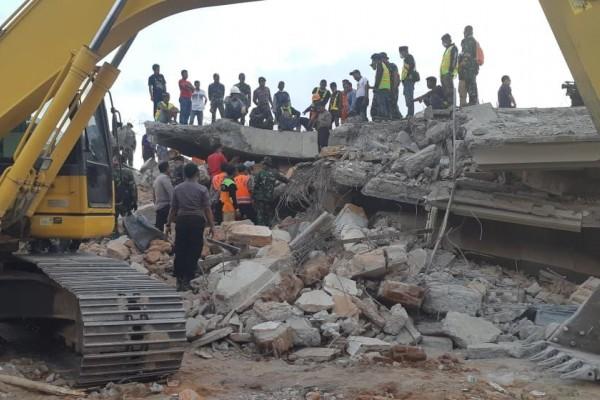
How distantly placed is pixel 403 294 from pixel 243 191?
4959 mm

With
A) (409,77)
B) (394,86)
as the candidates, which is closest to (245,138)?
(394,86)

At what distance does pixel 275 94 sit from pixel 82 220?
1082 centimetres

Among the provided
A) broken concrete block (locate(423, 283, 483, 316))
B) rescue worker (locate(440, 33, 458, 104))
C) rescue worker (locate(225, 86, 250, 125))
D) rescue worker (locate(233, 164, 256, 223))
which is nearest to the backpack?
rescue worker (locate(440, 33, 458, 104))

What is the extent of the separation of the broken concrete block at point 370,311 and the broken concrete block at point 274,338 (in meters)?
1.04

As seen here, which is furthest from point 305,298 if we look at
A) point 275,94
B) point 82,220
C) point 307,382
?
point 275,94

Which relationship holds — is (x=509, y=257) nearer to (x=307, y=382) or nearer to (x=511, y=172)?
(x=511, y=172)

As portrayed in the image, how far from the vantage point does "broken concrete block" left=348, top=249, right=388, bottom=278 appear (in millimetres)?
8309

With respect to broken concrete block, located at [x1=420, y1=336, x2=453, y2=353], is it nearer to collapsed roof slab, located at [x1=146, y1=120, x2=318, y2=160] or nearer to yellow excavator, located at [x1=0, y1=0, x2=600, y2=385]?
yellow excavator, located at [x1=0, y1=0, x2=600, y2=385]

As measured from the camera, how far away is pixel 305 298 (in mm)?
7625

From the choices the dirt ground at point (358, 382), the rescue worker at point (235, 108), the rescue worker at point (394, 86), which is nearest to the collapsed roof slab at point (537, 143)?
the dirt ground at point (358, 382)

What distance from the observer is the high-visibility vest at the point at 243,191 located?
1216 cm

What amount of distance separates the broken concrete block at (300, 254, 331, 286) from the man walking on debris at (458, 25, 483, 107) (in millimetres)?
6197

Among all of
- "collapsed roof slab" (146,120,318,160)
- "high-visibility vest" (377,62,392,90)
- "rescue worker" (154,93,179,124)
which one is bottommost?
"collapsed roof slab" (146,120,318,160)

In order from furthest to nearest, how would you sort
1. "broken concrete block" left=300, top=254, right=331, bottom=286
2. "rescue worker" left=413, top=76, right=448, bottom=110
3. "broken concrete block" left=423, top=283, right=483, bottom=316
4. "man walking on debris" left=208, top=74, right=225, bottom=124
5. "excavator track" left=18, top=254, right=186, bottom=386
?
"man walking on debris" left=208, top=74, right=225, bottom=124 < "rescue worker" left=413, top=76, right=448, bottom=110 < "broken concrete block" left=300, top=254, right=331, bottom=286 < "broken concrete block" left=423, top=283, right=483, bottom=316 < "excavator track" left=18, top=254, right=186, bottom=386
